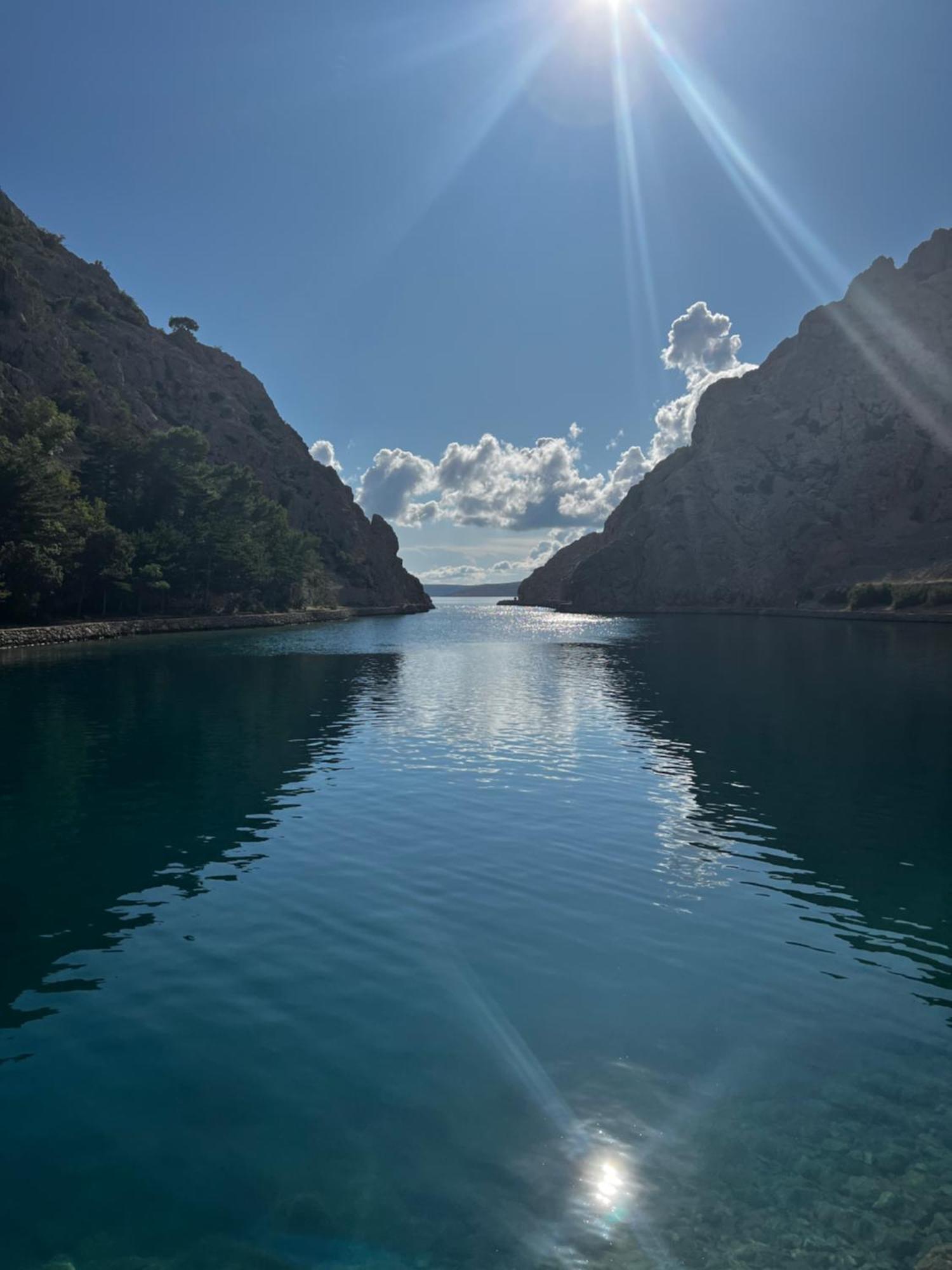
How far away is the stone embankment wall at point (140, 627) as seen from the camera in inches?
3177

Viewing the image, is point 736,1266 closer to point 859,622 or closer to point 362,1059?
point 362,1059

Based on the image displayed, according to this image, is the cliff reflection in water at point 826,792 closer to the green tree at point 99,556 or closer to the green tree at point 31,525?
the green tree at point 31,525

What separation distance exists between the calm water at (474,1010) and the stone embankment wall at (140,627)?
56.0 metres

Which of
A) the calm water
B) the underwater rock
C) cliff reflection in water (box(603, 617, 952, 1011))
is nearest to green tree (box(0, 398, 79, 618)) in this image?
the calm water

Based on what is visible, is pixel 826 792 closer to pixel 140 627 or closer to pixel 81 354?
pixel 140 627

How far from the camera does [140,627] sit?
335ft

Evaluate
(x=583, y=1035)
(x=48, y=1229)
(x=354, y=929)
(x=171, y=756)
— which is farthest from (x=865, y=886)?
(x=171, y=756)

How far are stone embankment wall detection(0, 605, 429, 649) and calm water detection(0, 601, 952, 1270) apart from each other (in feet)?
184

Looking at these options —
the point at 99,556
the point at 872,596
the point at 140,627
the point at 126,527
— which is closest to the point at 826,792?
the point at 99,556

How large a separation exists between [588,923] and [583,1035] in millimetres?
4375

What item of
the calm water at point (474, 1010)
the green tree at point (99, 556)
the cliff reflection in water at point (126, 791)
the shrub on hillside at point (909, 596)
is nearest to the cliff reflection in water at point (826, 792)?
the calm water at point (474, 1010)

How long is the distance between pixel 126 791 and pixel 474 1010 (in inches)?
718

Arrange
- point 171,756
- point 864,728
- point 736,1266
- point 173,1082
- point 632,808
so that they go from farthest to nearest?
1. point 864,728
2. point 171,756
3. point 632,808
4. point 173,1082
5. point 736,1266

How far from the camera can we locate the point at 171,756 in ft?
104
